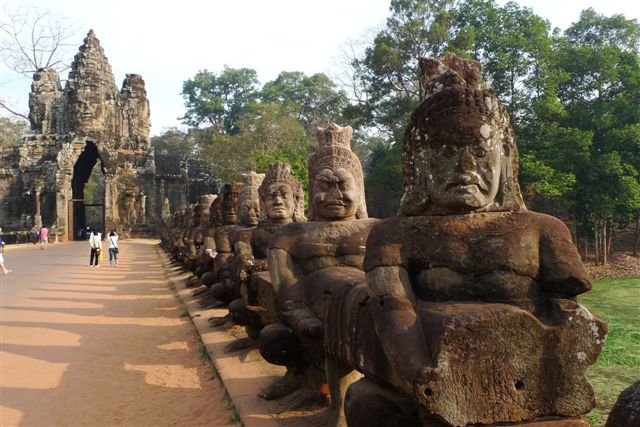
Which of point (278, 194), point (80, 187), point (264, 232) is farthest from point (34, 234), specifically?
point (278, 194)

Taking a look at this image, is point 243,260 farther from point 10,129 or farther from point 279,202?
point 10,129

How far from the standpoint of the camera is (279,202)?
569 centimetres

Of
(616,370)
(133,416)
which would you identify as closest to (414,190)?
(133,416)

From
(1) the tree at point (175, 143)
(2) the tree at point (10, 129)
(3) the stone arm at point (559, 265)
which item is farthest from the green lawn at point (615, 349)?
(2) the tree at point (10, 129)

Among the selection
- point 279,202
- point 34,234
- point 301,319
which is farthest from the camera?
point 34,234

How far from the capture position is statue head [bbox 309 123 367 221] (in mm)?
4172

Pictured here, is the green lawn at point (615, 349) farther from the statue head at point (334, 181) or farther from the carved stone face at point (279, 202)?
the carved stone face at point (279, 202)

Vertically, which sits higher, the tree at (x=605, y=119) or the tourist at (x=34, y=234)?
the tree at (x=605, y=119)

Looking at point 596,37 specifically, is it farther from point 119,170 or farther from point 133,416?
point 119,170

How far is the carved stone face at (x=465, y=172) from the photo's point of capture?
8.46 ft

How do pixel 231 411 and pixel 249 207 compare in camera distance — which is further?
pixel 249 207

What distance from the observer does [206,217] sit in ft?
38.7

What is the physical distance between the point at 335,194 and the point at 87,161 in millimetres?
38732

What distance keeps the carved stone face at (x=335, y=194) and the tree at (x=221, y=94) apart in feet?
167
